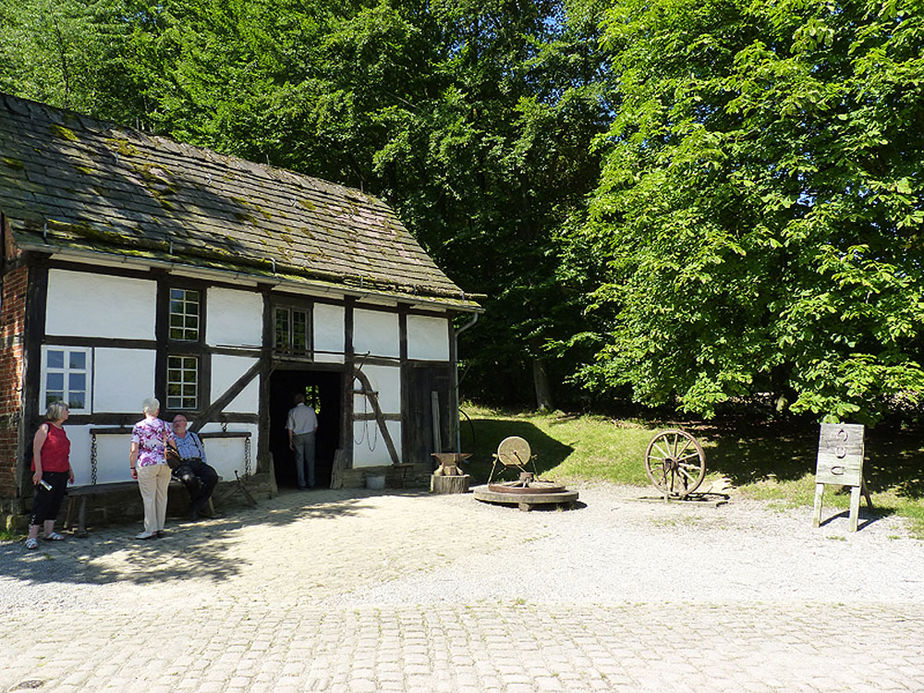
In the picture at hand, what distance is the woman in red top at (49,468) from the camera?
8.55 m

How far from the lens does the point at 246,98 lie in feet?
73.4

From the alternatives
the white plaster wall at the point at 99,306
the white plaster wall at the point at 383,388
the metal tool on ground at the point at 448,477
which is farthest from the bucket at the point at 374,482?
the white plaster wall at the point at 99,306

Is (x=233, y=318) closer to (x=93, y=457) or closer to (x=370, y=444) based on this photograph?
(x=93, y=457)

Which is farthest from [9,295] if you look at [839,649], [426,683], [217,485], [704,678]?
[839,649]

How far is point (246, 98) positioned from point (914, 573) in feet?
70.6

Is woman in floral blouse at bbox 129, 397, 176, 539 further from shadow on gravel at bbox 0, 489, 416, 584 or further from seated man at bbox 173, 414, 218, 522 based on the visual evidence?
seated man at bbox 173, 414, 218, 522

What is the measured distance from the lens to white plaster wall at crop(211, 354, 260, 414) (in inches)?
464

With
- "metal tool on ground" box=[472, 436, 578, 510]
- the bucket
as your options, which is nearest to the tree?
the bucket

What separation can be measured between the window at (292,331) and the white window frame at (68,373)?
3.21m

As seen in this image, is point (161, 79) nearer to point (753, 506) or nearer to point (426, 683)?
point (753, 506)

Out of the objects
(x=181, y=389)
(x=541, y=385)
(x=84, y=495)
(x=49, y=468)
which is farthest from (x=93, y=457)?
(x=541, y=385)

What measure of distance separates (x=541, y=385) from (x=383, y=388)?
8394 millimetres

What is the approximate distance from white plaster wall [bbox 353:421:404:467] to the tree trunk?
319 inches

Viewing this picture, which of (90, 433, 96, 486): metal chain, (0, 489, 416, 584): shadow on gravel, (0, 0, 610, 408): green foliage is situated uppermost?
(0, 0, 610, 408): green foliage
